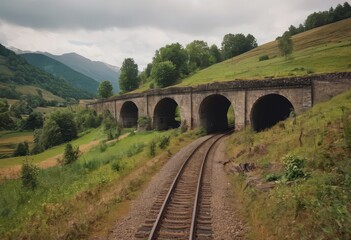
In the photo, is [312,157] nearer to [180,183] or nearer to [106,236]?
[180,183]

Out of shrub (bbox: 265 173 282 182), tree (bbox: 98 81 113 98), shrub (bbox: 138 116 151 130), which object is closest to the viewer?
shrub (bbox: 265 173 282 182)

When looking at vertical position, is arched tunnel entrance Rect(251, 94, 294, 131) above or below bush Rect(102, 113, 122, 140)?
above

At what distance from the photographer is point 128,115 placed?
203 feet

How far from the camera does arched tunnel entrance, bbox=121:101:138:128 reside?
60.3m

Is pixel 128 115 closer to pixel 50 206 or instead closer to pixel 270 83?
pixel 270 83

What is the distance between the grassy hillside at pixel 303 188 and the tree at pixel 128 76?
83.8 metres

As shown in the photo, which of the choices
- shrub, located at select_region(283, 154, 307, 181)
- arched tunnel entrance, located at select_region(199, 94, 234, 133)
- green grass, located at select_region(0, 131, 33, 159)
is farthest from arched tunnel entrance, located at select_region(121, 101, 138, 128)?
shrub, located at select_region(283, 154, 307, 181)

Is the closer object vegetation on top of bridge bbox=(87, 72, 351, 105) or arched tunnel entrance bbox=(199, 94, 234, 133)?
vegetation on top of bridge bbox=(87, 72, 351, 105)

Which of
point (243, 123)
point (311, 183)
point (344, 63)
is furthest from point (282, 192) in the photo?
point (344, 63)

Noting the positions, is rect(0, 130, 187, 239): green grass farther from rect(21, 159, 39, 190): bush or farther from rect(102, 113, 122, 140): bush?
rect(102, 113, 122, 140): bush

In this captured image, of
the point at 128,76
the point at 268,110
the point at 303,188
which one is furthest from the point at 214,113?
the point at 128,76

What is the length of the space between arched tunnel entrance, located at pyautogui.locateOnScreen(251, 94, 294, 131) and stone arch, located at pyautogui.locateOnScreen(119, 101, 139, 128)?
30653mm

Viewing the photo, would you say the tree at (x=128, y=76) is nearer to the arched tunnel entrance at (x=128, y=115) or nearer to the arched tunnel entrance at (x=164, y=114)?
the arched tunnel entrance at (x=128, y=115)

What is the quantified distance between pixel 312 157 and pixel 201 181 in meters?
5.59
